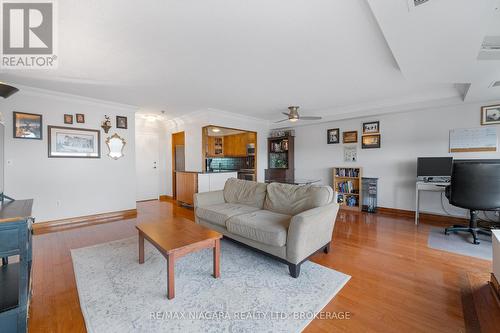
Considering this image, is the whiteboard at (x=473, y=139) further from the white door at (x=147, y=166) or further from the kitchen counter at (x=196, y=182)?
the white door at (x=147, y=166)

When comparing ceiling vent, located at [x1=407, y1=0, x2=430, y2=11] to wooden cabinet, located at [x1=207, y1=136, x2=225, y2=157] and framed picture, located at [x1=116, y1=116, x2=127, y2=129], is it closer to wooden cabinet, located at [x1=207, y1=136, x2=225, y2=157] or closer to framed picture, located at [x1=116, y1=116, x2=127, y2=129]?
framed picture, located at [x1=116, y1=116, x2=127, y2=129]

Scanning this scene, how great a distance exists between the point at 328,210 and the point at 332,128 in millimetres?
3753

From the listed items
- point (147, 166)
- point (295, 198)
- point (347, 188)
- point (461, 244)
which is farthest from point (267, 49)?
point (147, 166)

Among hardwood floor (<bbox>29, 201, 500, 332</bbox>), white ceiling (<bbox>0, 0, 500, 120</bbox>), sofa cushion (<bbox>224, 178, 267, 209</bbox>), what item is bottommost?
hardwood floor (<bbox>29, 201, 500, 332</bbox>)

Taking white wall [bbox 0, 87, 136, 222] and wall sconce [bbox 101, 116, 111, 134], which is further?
wall sconce [bbox 101, 116, 111, 134]

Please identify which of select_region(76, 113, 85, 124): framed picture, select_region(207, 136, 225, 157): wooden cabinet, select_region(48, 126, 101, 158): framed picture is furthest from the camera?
select_region(207, 136, 225, 157): wooden cabinet

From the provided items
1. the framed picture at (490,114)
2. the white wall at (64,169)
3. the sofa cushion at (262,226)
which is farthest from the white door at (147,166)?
the framed picture at (490,114)

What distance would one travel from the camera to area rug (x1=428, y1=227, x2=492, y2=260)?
2.74 metres

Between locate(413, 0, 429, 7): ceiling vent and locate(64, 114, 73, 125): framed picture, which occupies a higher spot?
locate(413, 0, 429, 7): ceiling vent

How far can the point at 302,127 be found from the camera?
633 centimetres

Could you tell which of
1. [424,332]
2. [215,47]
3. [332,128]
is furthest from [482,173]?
[215,47]

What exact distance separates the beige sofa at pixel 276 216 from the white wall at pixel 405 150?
2963mm

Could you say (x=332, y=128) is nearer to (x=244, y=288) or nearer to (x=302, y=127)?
(x=302, y=127)

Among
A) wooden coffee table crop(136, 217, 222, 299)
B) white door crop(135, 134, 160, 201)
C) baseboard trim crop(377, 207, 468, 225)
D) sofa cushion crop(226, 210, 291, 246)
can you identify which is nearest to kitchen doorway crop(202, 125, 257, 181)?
white door crop(135, 134, 160, 201)
